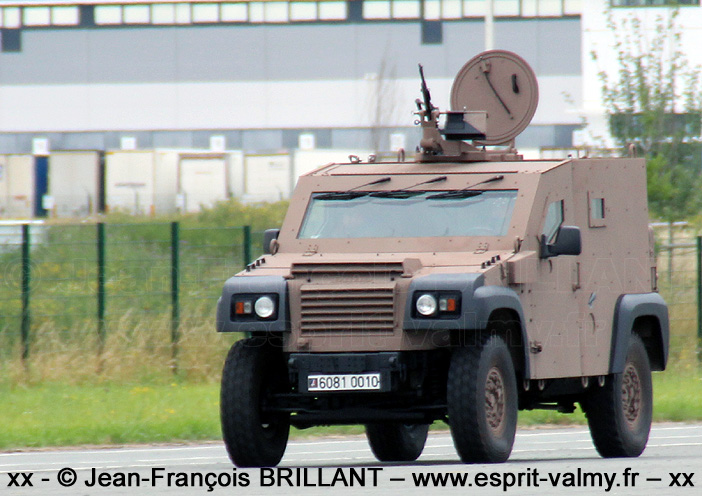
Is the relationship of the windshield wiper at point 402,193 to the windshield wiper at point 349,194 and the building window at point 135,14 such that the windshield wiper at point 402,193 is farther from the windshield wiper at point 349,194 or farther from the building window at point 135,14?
the building window at point 135,14

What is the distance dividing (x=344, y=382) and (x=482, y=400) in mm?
1012

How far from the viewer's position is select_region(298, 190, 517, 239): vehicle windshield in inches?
485

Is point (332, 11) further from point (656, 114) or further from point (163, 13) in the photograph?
point (656, 114)

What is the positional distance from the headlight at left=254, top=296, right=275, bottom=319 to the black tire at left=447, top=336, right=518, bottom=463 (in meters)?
1.40

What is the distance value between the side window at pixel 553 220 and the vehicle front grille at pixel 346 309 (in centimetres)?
179

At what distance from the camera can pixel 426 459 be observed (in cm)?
1367

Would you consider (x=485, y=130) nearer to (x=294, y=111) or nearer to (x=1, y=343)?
(x=1, y=343)

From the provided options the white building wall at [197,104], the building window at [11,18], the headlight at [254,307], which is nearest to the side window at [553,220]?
the headlight at [254,307]

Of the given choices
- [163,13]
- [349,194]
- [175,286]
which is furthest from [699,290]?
[163,13]

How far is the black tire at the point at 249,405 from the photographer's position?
11586mm

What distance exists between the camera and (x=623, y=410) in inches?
529

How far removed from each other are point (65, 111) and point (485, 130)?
52404 mm

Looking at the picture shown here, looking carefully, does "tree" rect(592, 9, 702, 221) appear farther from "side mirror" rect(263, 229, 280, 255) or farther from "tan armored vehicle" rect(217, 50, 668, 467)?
"side mirror" rect(263, 229, 280, 255)

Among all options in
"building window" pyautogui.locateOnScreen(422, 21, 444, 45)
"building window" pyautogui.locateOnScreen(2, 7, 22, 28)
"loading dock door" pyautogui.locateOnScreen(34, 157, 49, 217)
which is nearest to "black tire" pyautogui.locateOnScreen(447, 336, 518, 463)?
"loading dock door" pyautogui.locateOnScreen(34, 157, 49, 217)
